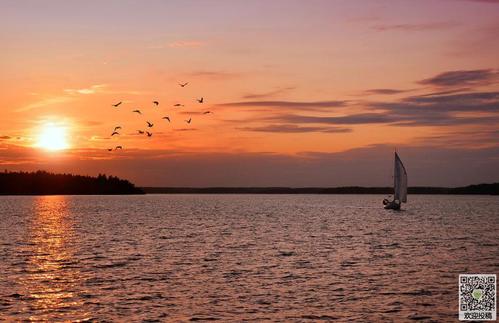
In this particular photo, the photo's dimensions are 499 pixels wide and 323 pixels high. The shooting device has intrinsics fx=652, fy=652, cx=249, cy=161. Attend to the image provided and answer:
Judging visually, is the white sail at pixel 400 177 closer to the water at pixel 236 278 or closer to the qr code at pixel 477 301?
the water at pixel 236 278

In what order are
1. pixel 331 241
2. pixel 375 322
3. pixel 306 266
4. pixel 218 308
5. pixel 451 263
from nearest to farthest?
pixel 375 322 → pixel 218 308 → pixel 306 266 → pixel 451 263 → pixel 331 241

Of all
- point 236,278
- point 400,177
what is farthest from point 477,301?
point 400,177

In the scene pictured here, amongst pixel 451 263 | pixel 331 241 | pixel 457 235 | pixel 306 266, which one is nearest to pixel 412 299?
pixel 306 266

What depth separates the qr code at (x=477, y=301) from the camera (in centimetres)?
3350

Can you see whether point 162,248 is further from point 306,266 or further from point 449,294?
point 449,294

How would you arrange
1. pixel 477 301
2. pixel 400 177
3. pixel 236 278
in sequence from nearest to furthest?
pixel 477 301 → pixel 236 278 → pixel 400 177

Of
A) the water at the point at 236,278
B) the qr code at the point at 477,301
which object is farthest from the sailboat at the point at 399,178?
the qr code at the point at 477,301

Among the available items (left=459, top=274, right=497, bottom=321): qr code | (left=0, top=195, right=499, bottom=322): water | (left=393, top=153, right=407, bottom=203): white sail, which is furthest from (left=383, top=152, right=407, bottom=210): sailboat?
(left=459, top=274, right=497, bottom=321): qr code

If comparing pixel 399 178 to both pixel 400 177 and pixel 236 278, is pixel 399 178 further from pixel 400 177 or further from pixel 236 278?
pixel 236 278

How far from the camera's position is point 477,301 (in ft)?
116

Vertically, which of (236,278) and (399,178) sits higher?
(399,178)

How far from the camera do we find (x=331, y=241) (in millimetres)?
80812

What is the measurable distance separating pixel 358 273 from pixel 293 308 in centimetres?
1520

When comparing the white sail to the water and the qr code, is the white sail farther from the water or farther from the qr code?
the qr code
